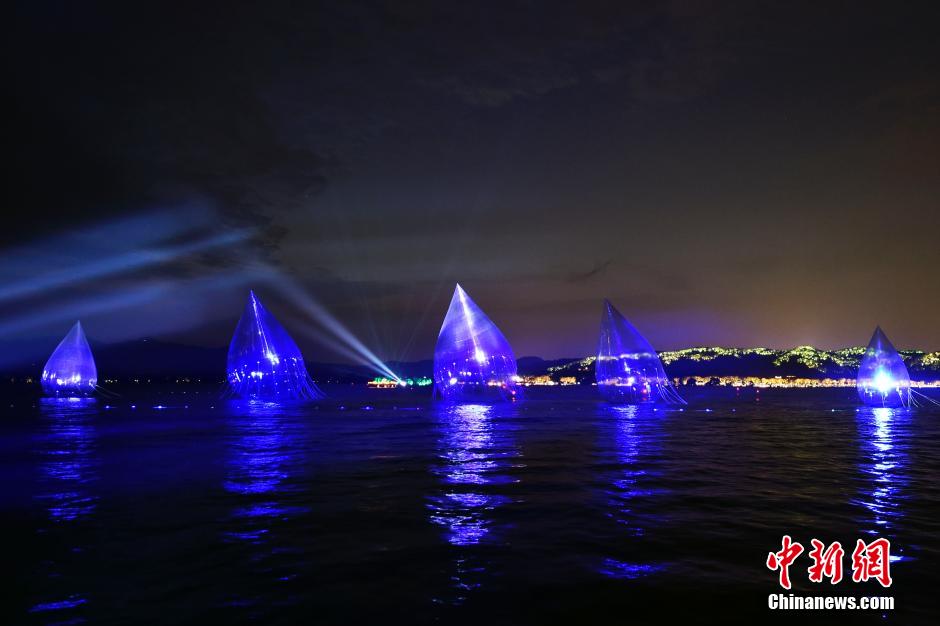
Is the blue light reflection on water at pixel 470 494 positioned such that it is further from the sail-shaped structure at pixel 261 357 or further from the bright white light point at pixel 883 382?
the sail-shaped structure at pixel 261 357

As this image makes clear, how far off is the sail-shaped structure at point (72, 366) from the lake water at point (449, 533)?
110 metres

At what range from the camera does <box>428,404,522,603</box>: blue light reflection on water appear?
9750 mm

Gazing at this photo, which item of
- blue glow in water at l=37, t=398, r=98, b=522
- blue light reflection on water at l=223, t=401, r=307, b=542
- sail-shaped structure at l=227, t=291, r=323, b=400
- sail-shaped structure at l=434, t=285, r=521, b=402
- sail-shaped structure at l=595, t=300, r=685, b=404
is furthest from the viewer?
sail-shaped structure at l=227, t=291, r=323, b=400

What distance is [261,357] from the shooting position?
9200 cm

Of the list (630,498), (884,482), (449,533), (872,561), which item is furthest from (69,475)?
(884,482)

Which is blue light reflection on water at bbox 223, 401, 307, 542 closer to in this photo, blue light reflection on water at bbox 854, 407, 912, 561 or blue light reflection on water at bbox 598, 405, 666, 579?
blue light reflection on water at bbox 598, 405, 666, 579

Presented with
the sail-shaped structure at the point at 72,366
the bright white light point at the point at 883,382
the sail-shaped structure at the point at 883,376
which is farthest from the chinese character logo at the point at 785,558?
the sail-shaped structure at the point at 72,366

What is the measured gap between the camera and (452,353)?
246 feet

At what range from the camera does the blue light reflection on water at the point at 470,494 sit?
975cm

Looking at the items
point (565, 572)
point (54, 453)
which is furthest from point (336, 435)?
point (565, 572)

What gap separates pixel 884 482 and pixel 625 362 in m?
42.9

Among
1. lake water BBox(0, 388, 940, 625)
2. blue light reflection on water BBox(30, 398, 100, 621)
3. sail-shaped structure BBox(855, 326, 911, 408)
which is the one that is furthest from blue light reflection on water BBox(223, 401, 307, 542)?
sail-shaped structure BBox(855, 326, 911, 408)

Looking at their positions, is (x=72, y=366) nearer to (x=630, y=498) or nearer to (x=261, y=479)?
(x=261, y=479)

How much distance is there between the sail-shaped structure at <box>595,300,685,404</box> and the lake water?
110ft
